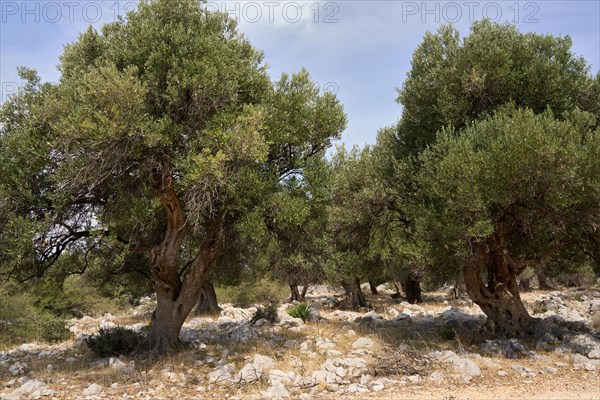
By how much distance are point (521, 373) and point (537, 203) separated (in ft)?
15.3

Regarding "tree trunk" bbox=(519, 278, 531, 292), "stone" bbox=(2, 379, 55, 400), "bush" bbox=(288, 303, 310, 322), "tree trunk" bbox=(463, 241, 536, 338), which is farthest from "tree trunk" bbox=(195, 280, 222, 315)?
"tree trunk" bbox=(519, 278, 531, 292)

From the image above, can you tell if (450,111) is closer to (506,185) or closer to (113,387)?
(506,185)

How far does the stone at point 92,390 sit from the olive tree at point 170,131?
3063mm

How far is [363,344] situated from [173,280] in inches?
247

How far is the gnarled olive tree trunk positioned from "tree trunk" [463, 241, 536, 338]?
8327 millimetres

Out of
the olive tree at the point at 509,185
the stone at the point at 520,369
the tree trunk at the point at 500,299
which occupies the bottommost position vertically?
the stone at the point at 520,369

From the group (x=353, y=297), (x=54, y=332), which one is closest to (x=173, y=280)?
(x=54, y=332)

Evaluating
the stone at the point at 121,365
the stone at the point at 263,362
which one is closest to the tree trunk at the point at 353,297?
the stone at the point at 263,362

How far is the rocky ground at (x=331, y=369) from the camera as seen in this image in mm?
9805

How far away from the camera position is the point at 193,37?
41.7 feet

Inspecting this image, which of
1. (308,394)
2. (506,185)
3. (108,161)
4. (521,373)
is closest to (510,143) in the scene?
(506,185)

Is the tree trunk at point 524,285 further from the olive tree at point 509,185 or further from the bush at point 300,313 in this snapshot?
the olive tree at point 509,185

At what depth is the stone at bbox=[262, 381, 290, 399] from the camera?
9.49 meters

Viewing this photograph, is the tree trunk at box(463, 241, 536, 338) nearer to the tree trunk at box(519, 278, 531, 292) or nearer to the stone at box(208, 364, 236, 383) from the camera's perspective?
the stone at box(208, 364, 236, 383)
